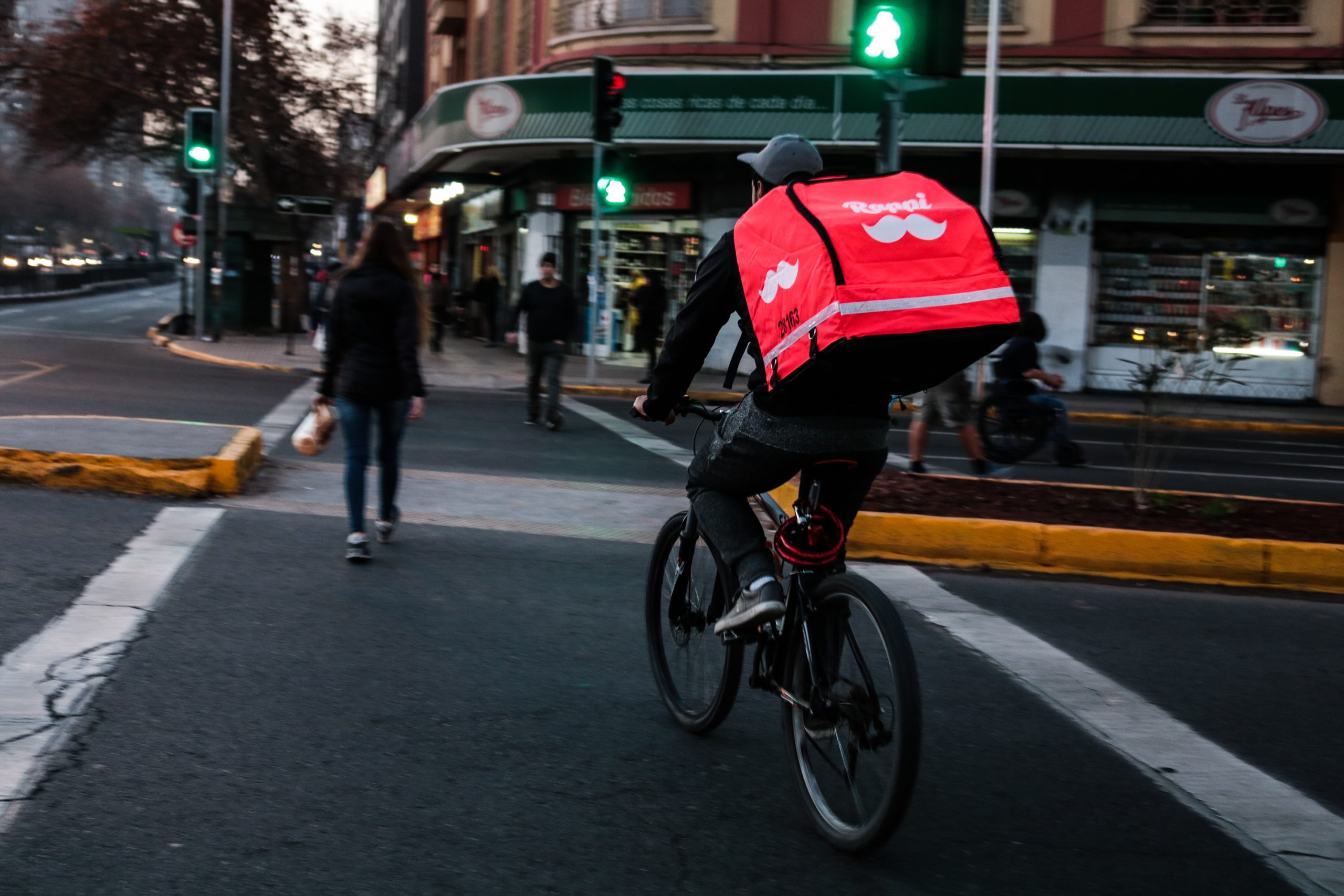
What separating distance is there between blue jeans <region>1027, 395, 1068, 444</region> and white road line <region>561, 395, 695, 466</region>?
3.35m

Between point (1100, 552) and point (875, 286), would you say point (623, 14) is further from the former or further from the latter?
point (875, 286)

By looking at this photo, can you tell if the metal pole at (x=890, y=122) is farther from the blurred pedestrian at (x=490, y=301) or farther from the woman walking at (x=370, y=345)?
the blurred pedestrian at (x=490, y=301)

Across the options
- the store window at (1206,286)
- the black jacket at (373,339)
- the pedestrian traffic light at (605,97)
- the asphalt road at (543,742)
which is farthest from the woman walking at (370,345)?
the store window at (1206,286)

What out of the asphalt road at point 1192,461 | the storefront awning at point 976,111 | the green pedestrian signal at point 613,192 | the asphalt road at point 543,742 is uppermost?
the storefront awning at point 976,111

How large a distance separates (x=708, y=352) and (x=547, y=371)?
1030cm

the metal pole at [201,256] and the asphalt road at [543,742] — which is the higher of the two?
the metal pole at [201,256]

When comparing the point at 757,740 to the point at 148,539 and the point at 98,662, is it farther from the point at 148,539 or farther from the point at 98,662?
the point at 148,539

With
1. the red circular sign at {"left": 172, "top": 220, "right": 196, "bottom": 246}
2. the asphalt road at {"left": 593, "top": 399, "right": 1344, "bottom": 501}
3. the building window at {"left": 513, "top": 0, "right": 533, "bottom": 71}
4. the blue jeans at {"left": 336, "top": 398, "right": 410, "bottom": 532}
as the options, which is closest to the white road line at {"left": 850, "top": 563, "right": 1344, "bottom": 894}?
the blue jeans at {"left": 336, "top": 398, "right": 410, "bottom": 532}

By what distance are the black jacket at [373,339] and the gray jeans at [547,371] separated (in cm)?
Result: 680

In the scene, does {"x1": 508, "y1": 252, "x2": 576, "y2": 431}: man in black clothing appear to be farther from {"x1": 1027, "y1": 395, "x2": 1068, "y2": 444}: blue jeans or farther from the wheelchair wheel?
{"x1": 1027, "y1": 395, "x2": 1068, "y2": 444}: blue jeans

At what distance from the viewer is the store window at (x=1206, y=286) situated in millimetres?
22812

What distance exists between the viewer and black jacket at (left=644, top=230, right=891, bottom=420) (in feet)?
11.5

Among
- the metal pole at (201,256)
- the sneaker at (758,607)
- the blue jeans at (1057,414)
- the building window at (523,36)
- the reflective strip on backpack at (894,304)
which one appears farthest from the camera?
the building window at (523,36)

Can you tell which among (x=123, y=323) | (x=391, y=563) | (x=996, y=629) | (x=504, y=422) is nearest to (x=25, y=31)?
(x=123, y=323)
